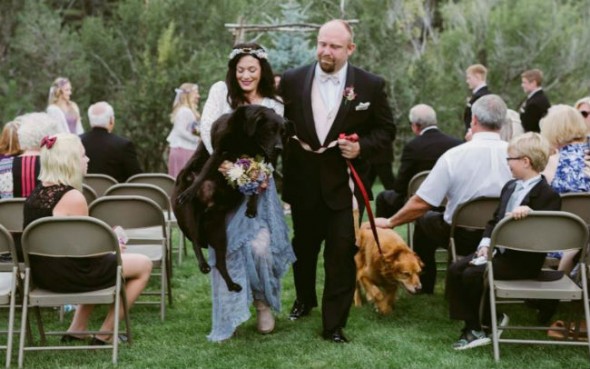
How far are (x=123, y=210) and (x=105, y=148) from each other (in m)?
2.15

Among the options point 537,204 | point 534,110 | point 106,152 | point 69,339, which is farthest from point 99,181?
point 534,110

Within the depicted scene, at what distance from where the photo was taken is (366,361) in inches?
192

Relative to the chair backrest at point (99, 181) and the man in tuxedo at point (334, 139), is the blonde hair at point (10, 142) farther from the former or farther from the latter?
the man in tuxedo at point (334, 139)

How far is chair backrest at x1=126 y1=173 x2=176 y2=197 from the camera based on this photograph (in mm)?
7723

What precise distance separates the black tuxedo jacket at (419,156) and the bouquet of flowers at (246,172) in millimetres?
2729

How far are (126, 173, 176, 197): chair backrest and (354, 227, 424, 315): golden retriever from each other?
226 cm

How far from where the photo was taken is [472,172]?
572cm

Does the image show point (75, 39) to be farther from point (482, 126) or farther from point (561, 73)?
point (482, 126)

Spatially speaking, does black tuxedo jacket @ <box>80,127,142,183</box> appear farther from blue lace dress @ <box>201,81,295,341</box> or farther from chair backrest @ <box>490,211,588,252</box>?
chair backrest @ <box>490,211,588,252</box>

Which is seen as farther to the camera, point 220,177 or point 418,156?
point 418,156

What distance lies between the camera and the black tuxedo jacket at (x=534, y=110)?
1111cm

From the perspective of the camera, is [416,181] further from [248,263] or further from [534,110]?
[534,110]

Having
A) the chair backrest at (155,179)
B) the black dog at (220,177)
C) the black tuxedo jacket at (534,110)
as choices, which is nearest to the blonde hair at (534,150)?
the black dog at (220,177)

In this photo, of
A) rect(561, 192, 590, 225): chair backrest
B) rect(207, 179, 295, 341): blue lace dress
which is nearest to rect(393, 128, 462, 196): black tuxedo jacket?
rect(561, 192, 590, 225): chair backrest
